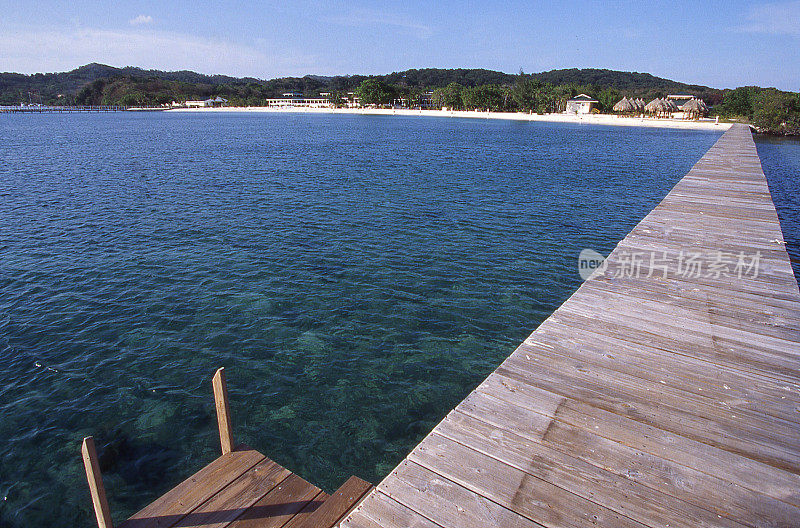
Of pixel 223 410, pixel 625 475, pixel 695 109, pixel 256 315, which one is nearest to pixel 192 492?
pixel 223 410

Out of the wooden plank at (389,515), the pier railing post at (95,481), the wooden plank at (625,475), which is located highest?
the wooden plank at (625,475)

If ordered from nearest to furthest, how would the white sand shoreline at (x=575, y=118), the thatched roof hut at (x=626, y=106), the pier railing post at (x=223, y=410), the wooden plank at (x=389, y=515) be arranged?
the wooden plank at (x=389, y=515) → the pier railing post at (x=223, y=410) → the white sand shoreline at (x=575, y=118) → the thatched roof hut at (x=626, y=106)

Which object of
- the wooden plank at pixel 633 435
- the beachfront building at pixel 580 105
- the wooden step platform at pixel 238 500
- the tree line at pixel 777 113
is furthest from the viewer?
the beachfront building at pixel 580 105

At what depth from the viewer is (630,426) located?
173 inches

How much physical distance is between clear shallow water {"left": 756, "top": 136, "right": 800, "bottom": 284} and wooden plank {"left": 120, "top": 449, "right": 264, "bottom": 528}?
55.7 ft

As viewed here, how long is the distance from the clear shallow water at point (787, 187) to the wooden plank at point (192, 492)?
55.7ft

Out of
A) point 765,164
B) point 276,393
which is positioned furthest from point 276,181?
point 765,164

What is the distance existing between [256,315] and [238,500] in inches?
288

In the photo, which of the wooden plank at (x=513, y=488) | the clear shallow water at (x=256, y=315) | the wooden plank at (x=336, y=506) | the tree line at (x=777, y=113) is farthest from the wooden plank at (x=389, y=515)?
the tree line at (x=777, y=113)

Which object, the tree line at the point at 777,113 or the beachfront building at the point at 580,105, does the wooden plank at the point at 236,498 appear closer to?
the tree line at the point at 777,113

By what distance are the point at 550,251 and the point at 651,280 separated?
27.7 feet

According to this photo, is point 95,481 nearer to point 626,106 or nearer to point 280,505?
point 280,505

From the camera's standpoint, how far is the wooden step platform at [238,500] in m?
4.36

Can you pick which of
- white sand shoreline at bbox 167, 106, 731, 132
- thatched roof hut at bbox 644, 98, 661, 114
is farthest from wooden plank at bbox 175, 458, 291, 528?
thatched roof hut at bbox 644, 98, 661, 114
